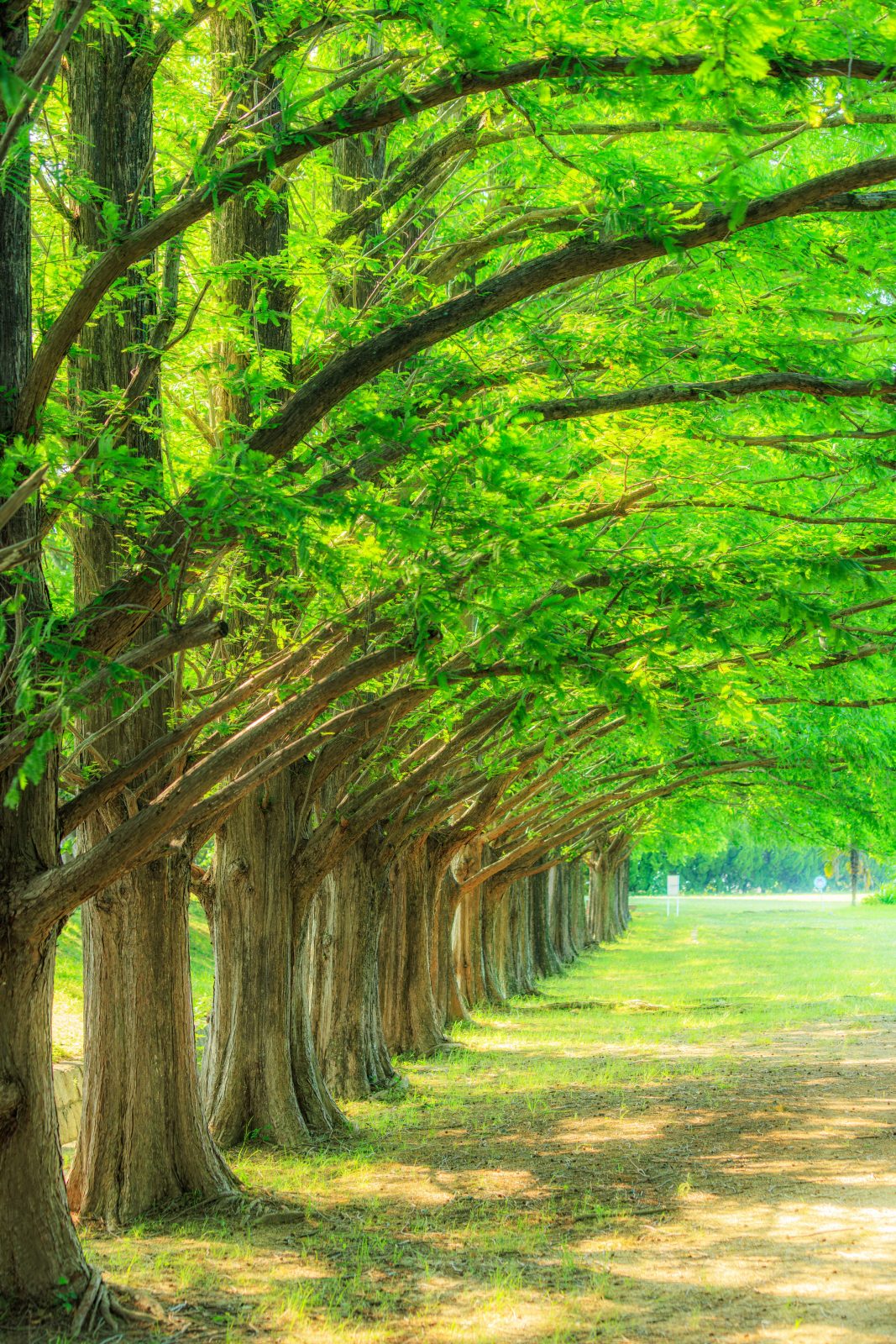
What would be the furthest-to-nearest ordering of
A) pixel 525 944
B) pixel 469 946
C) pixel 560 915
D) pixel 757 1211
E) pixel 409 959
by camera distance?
pixel 560 915 → pixel 525 944 → pixel 469 946 → pixel 409 959 → pixel 757 1211

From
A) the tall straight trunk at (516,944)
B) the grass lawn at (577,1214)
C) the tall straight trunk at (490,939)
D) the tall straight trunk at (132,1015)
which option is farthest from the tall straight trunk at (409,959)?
the tall straight trunk at (516,944)

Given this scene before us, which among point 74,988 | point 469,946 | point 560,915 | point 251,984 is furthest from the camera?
point 560,915

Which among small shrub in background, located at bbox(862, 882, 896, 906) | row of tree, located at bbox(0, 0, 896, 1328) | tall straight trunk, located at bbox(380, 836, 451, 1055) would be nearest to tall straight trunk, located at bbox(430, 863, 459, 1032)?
tall straight trunk, located at bbox(380, 836, 451, 1055)

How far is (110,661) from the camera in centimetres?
625

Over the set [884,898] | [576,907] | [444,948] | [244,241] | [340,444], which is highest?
[244,241]

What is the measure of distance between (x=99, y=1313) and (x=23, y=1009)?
5.47ft

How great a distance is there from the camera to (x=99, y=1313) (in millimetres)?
7094

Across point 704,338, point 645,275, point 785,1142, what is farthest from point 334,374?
point 785,1142

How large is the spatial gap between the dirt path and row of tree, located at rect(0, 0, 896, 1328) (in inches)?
123

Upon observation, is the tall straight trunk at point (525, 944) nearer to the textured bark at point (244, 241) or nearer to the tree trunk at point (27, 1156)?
the textured bark at point (244, 241)

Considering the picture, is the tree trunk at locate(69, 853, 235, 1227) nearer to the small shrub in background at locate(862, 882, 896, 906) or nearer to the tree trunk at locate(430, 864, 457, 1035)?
the tree trunk at locate(430, 864, 457, 1035)

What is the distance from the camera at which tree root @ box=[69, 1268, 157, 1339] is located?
6930 mm

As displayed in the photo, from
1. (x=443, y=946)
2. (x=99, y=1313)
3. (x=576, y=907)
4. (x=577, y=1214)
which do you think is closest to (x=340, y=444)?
(x=99, y=1313)

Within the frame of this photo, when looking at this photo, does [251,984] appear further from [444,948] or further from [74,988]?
[74,988]
